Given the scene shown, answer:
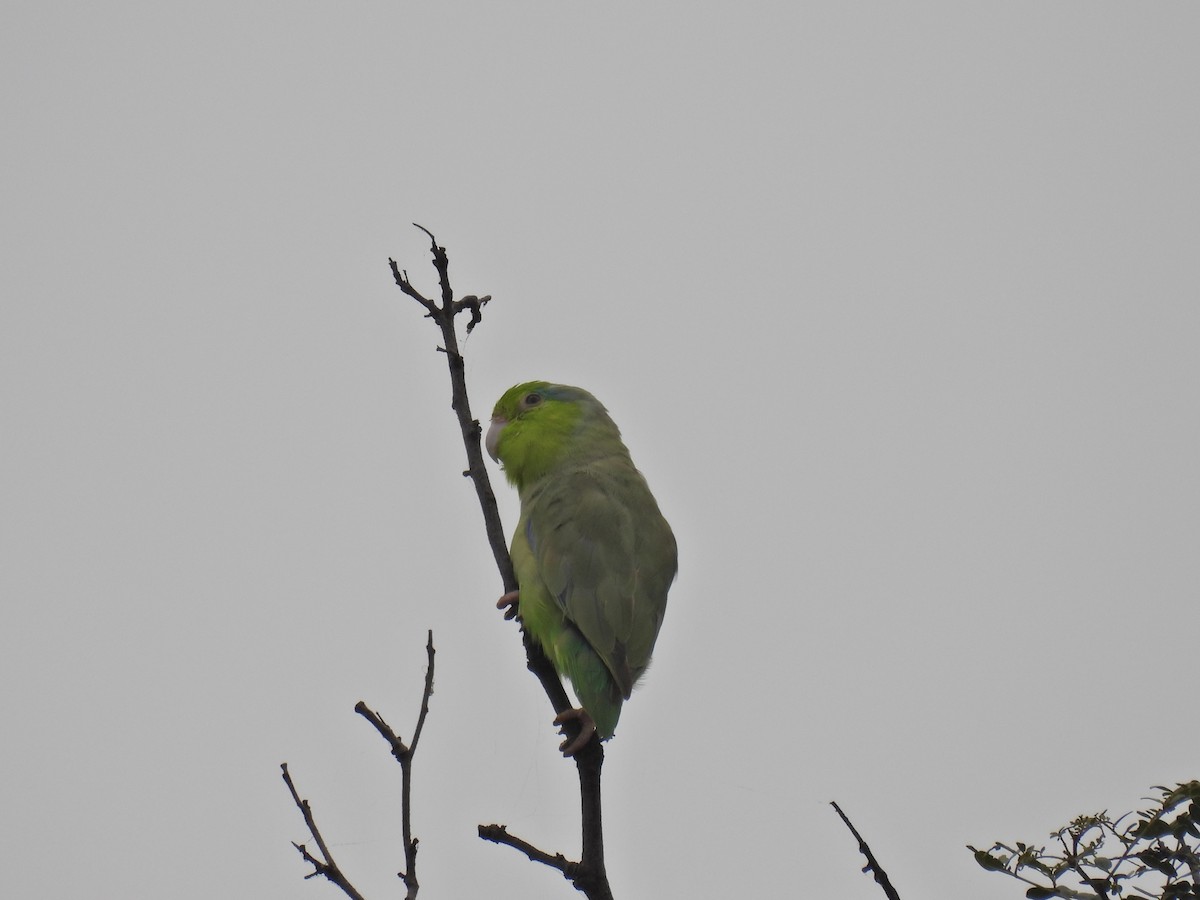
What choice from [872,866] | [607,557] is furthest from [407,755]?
[607,557]

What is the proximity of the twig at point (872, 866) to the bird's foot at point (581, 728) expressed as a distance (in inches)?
53.4

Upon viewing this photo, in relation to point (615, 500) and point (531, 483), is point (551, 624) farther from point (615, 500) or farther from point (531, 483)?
point (531, 483)

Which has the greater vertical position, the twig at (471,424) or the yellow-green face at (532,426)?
the yellow-green face at (532,426)

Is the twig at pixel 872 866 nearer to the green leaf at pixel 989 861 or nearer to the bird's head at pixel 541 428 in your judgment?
the green leaf at pixel 989 861

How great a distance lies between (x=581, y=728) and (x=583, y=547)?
116cm

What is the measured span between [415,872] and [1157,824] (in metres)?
1.71

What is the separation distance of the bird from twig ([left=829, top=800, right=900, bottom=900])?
138 centimetres

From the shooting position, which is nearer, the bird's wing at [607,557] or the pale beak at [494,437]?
the bird's wing at [607,557]

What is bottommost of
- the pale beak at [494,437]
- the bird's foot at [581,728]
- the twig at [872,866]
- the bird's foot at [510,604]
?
the twig at [872,866]

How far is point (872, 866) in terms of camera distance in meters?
2.51

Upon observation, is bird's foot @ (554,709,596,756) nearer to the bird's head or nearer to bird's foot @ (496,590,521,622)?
bird's foot @ (496,590,521,622)

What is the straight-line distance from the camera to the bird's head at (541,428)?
5.88 meters

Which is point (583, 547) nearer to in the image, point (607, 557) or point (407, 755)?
point (607, 557)

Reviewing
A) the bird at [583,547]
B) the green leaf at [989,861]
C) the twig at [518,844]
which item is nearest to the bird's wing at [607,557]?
the bird at [583,547]
